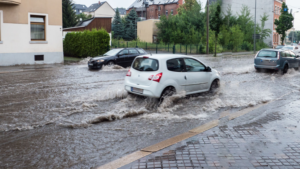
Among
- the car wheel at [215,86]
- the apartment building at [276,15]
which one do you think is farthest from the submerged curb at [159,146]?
the apartment building at [276,15]

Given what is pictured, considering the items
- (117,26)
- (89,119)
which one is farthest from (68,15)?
(89,119)

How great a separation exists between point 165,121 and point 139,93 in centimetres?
189

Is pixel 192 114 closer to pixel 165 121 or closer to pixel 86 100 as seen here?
pixel 165 121

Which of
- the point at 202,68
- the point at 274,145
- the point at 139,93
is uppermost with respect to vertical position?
the point at 202,68

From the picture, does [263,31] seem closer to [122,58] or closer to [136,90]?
[122,58]

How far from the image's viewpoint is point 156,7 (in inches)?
3588

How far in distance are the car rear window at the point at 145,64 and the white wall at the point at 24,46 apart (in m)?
14.3

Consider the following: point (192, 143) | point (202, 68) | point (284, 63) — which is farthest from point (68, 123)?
point (284, 63)

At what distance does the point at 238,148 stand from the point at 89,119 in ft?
11.7

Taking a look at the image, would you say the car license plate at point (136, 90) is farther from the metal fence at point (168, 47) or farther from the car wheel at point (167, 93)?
the metal fence at point (168, 47)

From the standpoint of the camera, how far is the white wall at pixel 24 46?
20188 millimetres

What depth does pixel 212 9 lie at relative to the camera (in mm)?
58469

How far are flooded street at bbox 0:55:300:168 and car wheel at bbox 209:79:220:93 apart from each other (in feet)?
0.61

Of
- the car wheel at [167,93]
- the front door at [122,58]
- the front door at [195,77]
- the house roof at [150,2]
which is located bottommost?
the car wheel at [167,93]
